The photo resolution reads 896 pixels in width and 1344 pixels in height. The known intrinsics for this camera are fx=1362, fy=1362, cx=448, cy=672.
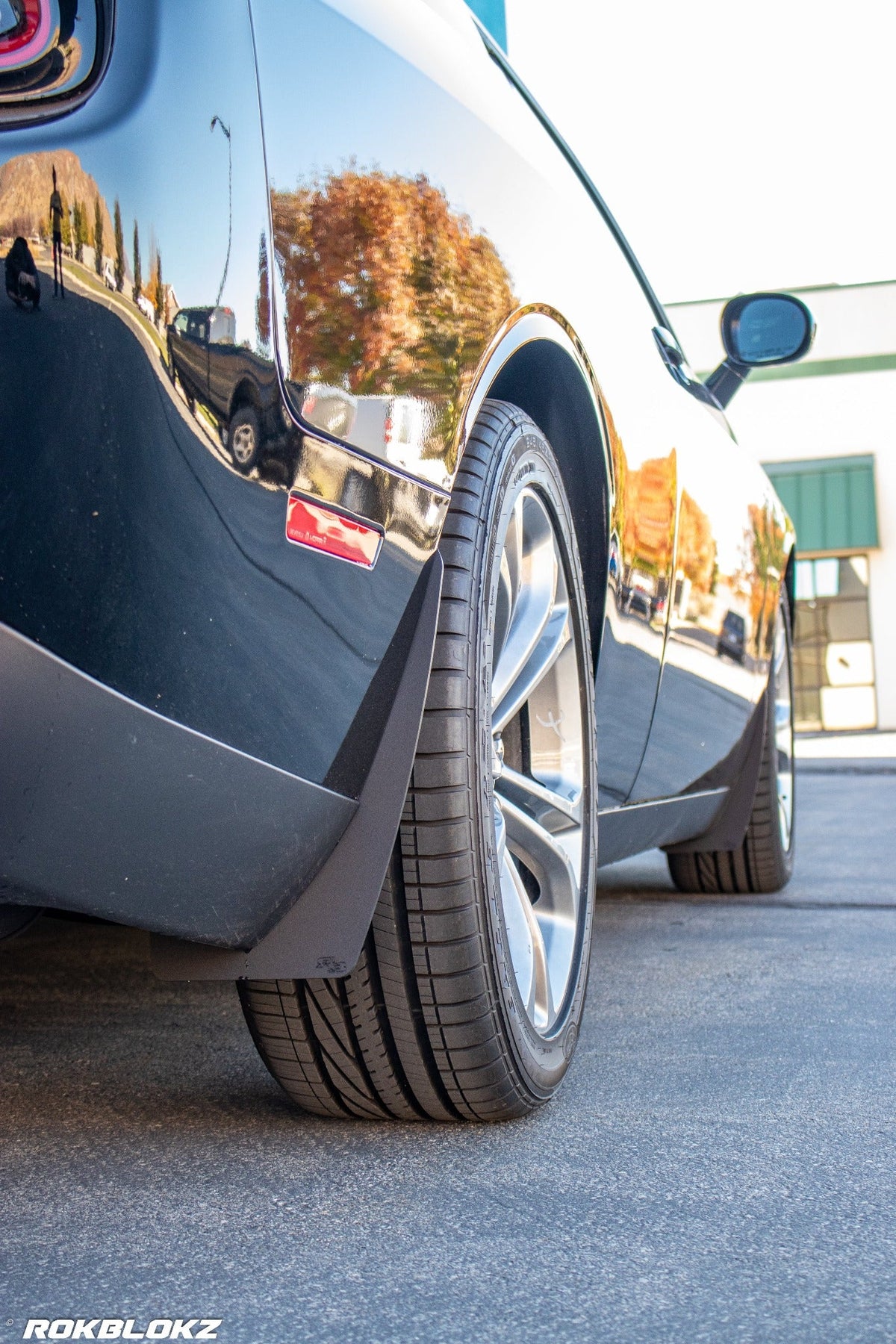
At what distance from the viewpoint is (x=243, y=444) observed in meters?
1.22

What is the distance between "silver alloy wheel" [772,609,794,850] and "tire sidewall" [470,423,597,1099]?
5.94 ft

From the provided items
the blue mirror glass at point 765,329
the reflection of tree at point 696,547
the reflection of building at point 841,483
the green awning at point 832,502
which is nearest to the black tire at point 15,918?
the reflection of tree at point 696,547

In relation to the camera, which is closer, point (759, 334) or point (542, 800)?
point (542, 800)

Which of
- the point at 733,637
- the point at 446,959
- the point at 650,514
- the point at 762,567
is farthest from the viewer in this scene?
the point at 762,567

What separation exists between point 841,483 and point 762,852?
575 inches

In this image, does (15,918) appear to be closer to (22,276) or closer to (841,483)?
(22,276)

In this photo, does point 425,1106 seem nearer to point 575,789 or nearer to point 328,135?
point 575,789

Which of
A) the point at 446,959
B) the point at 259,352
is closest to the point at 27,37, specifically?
the point at 259,352

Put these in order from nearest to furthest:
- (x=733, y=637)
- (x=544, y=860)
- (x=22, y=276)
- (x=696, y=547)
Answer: (x=22, y=276)
(x=544, y=860)
(x=696, y=547)
(x=733, y=637)

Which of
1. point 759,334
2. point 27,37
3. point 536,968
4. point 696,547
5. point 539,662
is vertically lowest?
point 536,968

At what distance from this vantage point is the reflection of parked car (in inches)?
120

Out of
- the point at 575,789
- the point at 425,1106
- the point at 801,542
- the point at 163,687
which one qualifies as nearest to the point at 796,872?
the point at 575,789

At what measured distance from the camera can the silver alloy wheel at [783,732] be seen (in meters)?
3.90

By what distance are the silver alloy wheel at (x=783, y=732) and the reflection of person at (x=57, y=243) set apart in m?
2.92
